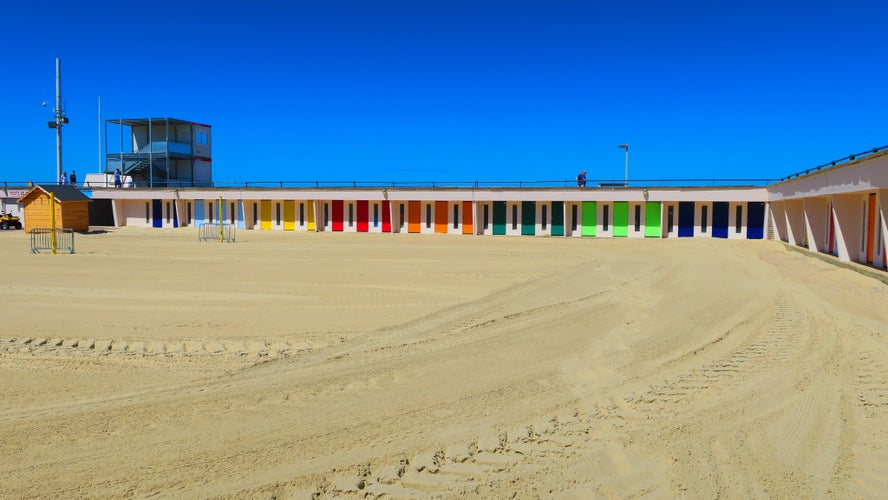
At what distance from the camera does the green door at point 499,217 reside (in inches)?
1549

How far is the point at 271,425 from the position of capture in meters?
5.63

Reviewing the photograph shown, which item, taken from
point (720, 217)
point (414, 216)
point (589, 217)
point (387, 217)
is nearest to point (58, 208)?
point (387, 217)

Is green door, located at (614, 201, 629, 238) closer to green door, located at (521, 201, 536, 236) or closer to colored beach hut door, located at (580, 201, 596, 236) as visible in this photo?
colored beach hut door, located at (580, 201, 596, 236)

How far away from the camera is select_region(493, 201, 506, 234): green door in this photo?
39.3m

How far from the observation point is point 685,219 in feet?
120

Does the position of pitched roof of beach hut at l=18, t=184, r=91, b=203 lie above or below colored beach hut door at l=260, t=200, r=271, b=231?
above

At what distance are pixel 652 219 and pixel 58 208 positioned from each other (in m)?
30.7

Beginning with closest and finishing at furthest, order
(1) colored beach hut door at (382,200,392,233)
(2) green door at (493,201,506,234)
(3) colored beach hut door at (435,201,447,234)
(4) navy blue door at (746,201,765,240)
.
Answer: (4) navy blue door at (746,201,765,240) < (2) green door at (493,201,506,234) < (3) colored beach hut door at (435,201,447,234) < (1) colored beach hut door at (382,200,392,233)

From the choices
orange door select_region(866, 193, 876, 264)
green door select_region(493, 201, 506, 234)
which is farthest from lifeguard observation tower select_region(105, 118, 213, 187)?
orange door select_region(866, 193, 876, 264)

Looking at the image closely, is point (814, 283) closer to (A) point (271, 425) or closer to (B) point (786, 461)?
(B) point (786, 461)

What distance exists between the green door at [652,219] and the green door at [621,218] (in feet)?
3.18

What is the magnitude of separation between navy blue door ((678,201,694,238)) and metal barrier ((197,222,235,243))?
22.5m

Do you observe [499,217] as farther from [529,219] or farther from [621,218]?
[621,218]

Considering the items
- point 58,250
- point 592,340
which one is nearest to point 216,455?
point 592,340
